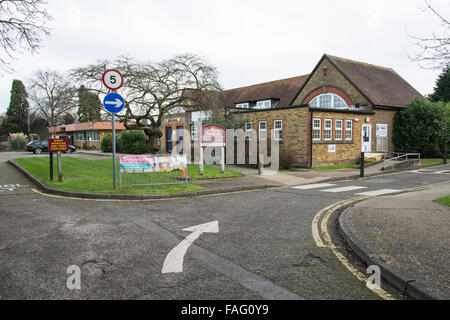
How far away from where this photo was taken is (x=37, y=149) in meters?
36.6

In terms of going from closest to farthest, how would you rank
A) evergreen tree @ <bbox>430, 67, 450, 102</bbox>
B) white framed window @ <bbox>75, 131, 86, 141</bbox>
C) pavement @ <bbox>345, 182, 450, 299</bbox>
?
pavement @ <bbox>345, 182, 450, 299</bbox> → evergreen tree @ <bbox>430, 67, 450, 102</bbox> → white framed window @ <bbox>75, 131, 86, 141</bbox>

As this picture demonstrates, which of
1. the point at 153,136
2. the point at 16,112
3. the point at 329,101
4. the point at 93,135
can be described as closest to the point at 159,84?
the point at 153,136

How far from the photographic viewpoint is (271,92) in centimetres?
3525

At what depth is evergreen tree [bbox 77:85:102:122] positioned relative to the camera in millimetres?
13453

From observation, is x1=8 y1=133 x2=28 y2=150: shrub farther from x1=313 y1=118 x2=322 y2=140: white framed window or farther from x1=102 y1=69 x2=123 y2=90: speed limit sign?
x1=102 y1=69 x2=123 y2=90: speed limit sign

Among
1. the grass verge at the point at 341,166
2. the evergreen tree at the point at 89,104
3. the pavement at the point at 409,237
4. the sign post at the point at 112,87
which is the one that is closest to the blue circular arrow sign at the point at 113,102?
the sign post at the point at 112,87

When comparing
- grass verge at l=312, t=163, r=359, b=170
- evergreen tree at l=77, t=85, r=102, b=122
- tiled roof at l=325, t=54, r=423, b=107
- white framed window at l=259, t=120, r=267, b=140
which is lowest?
grass verge at l=312, t=163, r=359, b=170

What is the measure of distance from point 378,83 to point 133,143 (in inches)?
912

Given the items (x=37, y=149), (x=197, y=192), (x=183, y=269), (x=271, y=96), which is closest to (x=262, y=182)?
(x=197, y=192)

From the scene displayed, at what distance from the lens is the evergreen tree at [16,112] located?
64.6 metres

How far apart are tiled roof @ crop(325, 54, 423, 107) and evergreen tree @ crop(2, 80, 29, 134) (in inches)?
2384

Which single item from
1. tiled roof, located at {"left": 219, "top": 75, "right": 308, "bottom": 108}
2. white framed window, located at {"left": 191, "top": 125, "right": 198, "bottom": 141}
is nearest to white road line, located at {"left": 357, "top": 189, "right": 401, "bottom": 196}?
white framed window, located at {"left": 191, "top": 125, "right": 198, "bottom": 141}

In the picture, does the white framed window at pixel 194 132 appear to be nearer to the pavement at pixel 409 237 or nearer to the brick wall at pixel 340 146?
the brick wall at pixel 340 146

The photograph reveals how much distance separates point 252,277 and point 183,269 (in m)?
0.92
